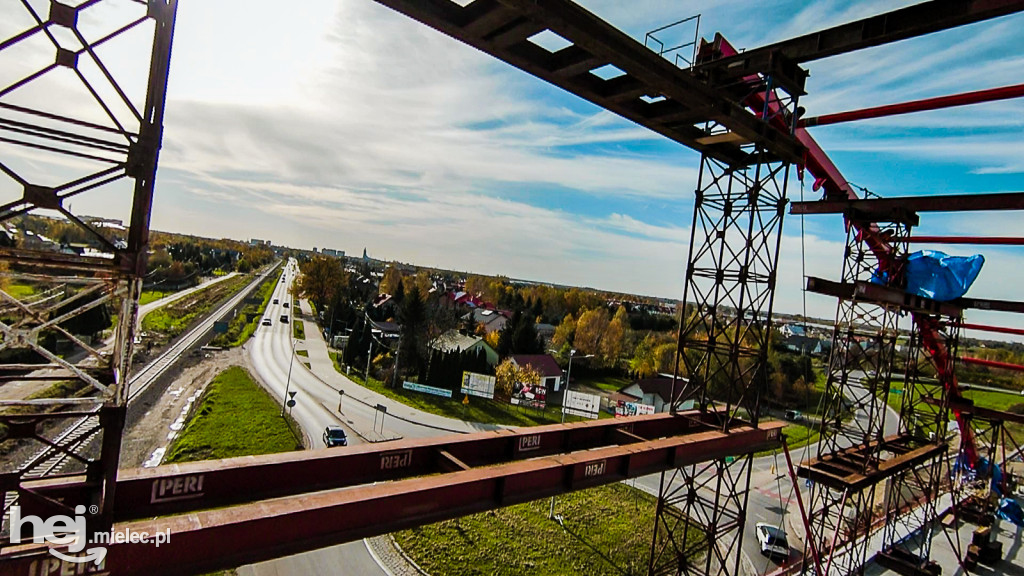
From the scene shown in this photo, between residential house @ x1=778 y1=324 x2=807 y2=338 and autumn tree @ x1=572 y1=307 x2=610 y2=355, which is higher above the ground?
residential house @ x1=778 y1=324 x2=807 y2=338

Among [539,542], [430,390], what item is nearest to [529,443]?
[539,542]

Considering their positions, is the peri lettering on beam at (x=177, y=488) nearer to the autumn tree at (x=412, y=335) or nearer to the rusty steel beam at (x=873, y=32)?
the rusty steel beam at (x=873, y=32)

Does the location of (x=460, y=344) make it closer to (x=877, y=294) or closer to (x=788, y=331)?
(x=877, y=294)

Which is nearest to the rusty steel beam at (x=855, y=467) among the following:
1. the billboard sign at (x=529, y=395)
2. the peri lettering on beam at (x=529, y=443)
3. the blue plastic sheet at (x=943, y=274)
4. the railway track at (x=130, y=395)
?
the blue plastic sheet at (x=943, y=274)

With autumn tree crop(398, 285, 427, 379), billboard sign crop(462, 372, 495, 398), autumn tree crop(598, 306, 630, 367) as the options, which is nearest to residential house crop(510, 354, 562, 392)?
billboard sign crop(462, 372, 495, 398)

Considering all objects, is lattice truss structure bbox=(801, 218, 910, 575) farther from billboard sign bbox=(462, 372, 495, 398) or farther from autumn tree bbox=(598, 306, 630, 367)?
autumn tree bbox=(598, 306, 630, 367)

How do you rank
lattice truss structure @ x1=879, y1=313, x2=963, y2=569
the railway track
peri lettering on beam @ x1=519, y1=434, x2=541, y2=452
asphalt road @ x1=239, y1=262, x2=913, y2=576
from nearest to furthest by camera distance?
1. the railway track
2. peri lettering on beam @ x1=519, y1=434, x2=541, y2=452
3. asphalt road @ x1=239, y1=262, x2=913, y2=576
4. lattice truss structure @ x1=879, y1=313, x2=963, y2=569

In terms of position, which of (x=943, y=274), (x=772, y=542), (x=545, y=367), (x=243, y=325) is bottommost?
(x=772, y=542)

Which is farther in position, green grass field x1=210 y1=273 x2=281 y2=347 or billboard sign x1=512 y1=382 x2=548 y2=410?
green grass field x1=210 y1=273 x2=281 y2=347
